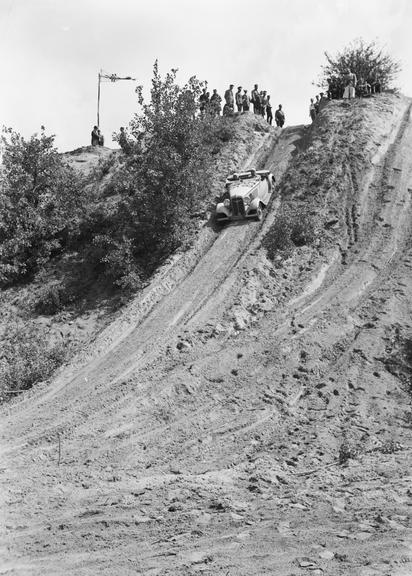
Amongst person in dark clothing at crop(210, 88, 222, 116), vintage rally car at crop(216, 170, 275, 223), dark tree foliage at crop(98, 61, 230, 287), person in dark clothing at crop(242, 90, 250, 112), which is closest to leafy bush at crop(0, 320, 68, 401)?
dark tree foliage at crop(98, 61, 230, 287)

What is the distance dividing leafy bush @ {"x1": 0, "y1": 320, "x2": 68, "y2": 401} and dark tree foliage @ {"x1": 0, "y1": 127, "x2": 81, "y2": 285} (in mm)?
3949

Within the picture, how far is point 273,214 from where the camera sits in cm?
2319

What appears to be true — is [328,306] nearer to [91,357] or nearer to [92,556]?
[91,357]

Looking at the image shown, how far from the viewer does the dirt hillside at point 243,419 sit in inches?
333

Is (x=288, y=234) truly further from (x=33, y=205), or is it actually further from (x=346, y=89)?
(x=346, y=89)

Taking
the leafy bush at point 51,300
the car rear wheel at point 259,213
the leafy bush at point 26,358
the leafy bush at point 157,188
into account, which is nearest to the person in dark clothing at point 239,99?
the leafy bush at point 157,188

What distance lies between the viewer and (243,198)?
22.8 metres

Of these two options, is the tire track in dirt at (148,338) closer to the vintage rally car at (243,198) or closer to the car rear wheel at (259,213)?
the car rear wheel at (259,213)

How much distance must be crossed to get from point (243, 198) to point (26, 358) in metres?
9.94

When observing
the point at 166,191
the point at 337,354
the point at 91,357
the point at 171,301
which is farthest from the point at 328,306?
the point at 166,191

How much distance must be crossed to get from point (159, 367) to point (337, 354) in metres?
4.43

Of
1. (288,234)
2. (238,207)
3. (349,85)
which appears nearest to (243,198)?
(238,207)

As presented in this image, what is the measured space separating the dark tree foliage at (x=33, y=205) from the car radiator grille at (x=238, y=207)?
6.40 meters

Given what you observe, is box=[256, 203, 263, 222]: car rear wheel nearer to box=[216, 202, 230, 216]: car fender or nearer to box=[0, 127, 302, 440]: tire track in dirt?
box=[0, 127, 302, 440]: tire track in dirt
